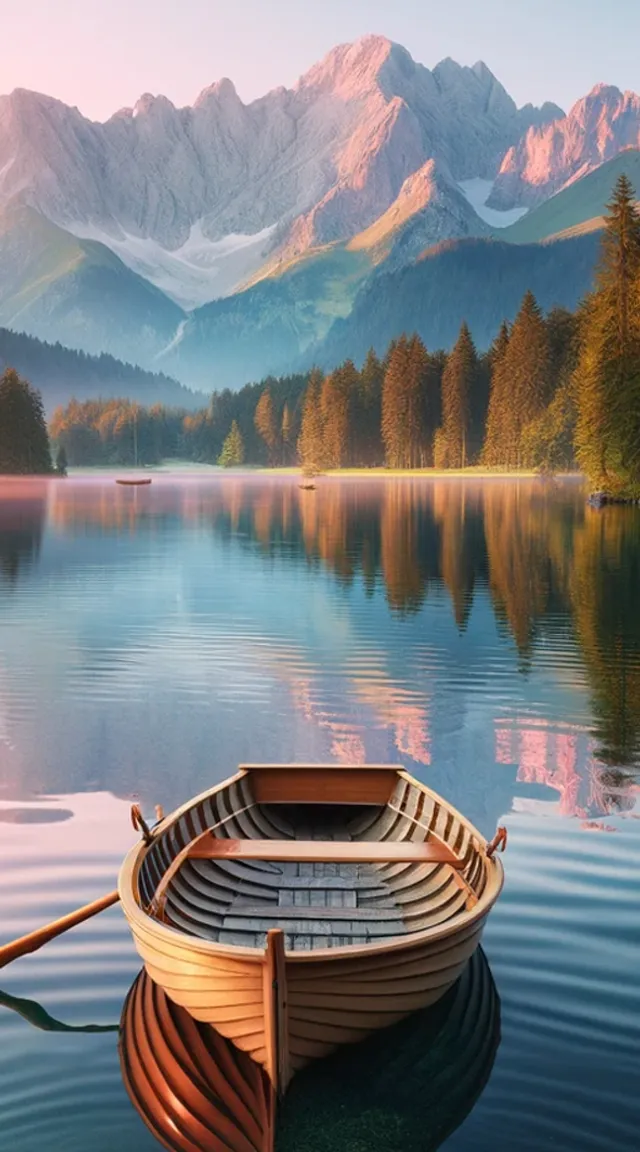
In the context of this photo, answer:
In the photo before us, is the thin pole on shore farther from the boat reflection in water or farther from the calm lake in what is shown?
the boat reflection in water

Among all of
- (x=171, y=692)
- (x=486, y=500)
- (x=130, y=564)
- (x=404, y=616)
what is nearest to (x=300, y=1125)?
(x=171, y=692)

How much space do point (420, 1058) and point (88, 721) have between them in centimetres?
1386

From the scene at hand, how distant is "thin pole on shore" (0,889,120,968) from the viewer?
9766mm

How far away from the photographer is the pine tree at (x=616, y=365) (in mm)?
71875

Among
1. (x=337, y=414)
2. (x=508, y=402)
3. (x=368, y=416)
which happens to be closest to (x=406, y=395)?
(x=368, y=416)

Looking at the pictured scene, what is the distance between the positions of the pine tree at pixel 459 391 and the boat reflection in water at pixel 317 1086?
463 ft

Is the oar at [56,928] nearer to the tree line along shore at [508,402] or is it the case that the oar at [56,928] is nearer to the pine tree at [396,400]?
the tree line along shore at [508,402]

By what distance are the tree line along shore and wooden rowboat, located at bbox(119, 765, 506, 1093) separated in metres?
62.6

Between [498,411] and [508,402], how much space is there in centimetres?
479

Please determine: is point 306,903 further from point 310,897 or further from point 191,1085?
point 191,1085

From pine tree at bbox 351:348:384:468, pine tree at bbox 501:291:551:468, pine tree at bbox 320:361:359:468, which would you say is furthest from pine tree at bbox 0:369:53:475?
pine tree at bbox 501:291:551:468

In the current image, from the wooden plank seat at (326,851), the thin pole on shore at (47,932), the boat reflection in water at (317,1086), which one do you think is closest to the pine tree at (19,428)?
the thin pole on shore at (47,932)

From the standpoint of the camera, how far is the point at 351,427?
570ft

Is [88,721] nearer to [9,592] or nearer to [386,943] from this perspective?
[386,943]
